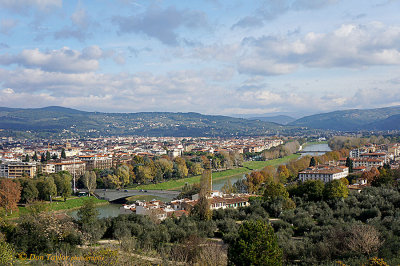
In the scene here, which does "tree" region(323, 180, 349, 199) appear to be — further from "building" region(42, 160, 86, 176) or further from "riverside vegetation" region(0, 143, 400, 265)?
"building" region(42, 160, 86, 176)

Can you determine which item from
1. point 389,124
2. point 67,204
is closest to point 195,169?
point 67,204

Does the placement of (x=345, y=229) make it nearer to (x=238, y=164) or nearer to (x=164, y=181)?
(x=164, y=181)

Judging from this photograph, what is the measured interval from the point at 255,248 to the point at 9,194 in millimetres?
20054

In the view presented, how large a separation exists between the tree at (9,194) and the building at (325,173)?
2200 centimetres

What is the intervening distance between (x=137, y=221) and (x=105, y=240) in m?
1.48

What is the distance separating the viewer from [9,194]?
23.3 metres

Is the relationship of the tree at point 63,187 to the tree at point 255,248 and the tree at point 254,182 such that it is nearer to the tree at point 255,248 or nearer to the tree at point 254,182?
the tree at point 254,182

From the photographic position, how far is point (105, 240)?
1312 centimetres

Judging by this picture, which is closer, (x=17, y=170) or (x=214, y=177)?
(x=17, y=170)

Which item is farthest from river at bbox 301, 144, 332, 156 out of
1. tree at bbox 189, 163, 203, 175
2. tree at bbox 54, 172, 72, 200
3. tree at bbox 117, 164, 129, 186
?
tree at bbox 54, 172, 72, 200

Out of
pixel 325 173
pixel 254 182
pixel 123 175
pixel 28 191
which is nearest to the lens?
pixel 28 191

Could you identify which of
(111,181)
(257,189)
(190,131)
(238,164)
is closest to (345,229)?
(257,189)

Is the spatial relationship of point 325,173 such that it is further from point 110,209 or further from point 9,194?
point 9,194

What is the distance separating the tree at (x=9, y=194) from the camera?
75.7 feet
